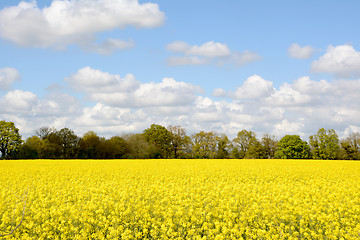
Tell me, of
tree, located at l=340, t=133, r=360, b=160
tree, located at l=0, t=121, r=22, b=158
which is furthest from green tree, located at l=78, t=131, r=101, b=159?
tree, located at l=340, t=133, r=360, b=160

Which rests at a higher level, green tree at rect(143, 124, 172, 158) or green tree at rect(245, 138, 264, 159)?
green tree at rect(143, 124, 172, 158)

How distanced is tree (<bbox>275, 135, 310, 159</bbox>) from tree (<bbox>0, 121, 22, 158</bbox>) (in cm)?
6294

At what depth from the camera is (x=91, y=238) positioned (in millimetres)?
8203

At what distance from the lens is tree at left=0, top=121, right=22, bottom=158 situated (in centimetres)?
6330

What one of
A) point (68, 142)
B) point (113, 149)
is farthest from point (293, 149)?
point (68, 142)

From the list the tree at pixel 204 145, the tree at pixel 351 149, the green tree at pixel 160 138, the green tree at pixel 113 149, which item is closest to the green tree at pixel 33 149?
→ the green tree at pixel 113 149

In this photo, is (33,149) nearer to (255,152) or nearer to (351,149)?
(255,152)

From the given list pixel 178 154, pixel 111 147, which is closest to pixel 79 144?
pixel 111 147

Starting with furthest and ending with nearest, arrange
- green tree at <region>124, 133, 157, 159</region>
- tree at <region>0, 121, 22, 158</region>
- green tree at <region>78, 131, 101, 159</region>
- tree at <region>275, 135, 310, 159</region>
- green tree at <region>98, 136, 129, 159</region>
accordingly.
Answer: tree at <region>275, 135, 310, 159</region> < green tree at <region>98, 136, 129, 159</region> < green tree at <region>124, 133, 157, 159</region> < green tree at <region>78, 131, 101, 159</region> < tree at <region>0, 121, 22, 158</region>

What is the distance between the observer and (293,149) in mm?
75812

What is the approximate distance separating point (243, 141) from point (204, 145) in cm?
1145

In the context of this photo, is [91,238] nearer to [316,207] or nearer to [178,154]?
[316,207]

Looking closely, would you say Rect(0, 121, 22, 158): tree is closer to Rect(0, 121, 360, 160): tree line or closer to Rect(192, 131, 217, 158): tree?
Rect(0, 121, 360, 160): tree line

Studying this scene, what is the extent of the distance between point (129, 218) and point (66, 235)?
1875 mm
